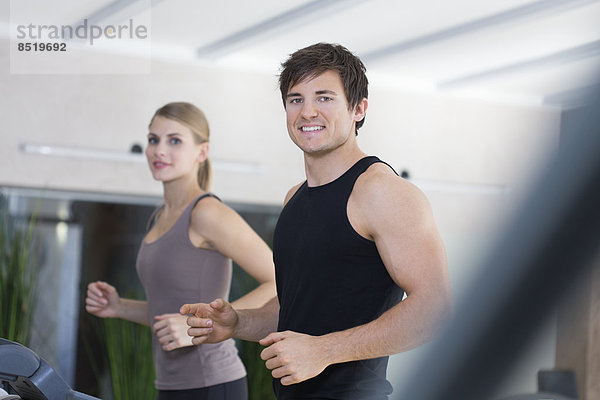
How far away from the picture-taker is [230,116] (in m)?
4.39

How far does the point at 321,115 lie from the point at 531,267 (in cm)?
115

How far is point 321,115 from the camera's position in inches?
52.1

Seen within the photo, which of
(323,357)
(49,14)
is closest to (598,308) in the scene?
(323,357)

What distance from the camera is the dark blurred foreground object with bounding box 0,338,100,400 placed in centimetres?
112

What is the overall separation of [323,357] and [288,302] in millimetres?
224

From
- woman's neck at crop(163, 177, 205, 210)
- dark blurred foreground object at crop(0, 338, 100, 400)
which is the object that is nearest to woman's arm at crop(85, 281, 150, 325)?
woman's neck at crop(163, 177, 205, 210)

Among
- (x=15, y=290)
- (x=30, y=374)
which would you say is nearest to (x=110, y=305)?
(x=30, y=374)

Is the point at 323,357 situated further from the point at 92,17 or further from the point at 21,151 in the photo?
the point at 21,151

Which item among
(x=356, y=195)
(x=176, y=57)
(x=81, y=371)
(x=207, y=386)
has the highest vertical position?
(x=176, y=57)

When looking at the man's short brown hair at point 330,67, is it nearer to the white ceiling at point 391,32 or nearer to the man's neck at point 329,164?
the man's neck at point 329,164

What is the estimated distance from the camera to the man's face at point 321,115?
4.32 feet

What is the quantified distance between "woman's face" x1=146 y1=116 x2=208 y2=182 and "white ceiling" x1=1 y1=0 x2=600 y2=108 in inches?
46.5

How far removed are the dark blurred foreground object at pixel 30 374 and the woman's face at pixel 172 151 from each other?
3.24 ft

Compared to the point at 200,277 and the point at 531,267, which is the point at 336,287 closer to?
the point at 200,277
